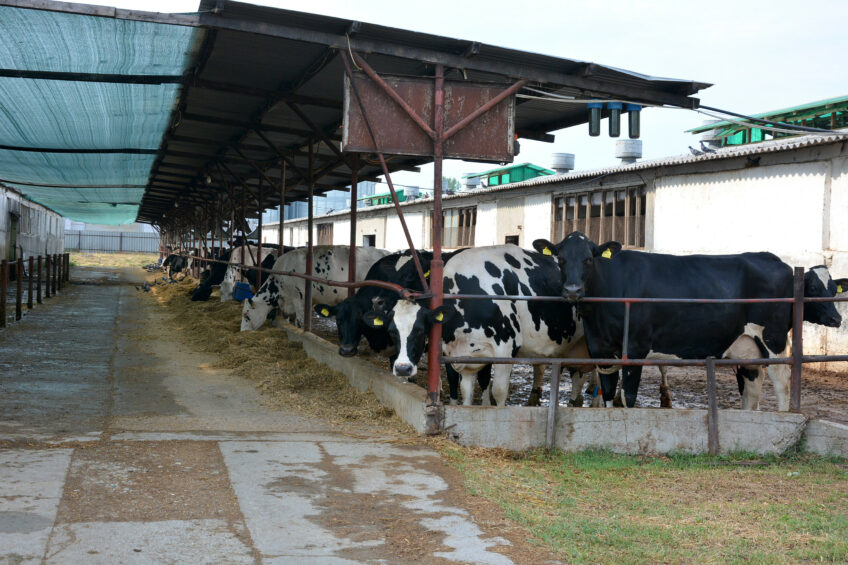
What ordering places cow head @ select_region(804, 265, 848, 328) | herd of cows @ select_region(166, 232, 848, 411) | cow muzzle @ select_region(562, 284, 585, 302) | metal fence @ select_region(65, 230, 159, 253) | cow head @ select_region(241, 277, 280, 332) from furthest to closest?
metal fence @ select_region(65, 230, 159, 253), cow head @ select_region(241, 277, 280, 332), cow head @ select_region(804, 265, 848, 328), herd of cows @ select_region(166, 232, 848, 411), cow muzzle @ select_region(562, 284, 585, 302)

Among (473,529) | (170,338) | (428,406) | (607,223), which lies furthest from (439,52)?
(607,223)

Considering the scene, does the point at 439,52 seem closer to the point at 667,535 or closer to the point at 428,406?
the point at 428,406

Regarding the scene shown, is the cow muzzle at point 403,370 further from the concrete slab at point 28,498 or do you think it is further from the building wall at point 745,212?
the building wall at point 745,212

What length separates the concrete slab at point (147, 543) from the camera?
379 centimetres

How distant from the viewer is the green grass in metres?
4.28

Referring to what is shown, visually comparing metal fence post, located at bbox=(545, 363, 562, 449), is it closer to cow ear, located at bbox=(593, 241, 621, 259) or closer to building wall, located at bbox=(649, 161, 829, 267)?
cow ear, located at bbox=(593, 241, 621, 259)

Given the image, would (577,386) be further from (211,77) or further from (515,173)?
(515,173)

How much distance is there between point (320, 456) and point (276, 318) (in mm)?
9025

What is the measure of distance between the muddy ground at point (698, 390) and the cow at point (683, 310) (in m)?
0.97

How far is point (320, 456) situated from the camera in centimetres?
583

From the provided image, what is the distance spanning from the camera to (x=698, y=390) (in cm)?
1012

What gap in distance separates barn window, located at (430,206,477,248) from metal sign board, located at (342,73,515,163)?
17.8 meters

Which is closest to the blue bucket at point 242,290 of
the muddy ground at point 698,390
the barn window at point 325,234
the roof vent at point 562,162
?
the muddy ground at point 698,390

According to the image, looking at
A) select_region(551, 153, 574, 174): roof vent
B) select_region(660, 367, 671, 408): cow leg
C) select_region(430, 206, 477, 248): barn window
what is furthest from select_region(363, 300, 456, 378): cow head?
select_region(551, 153, 574, 174): roof vent
